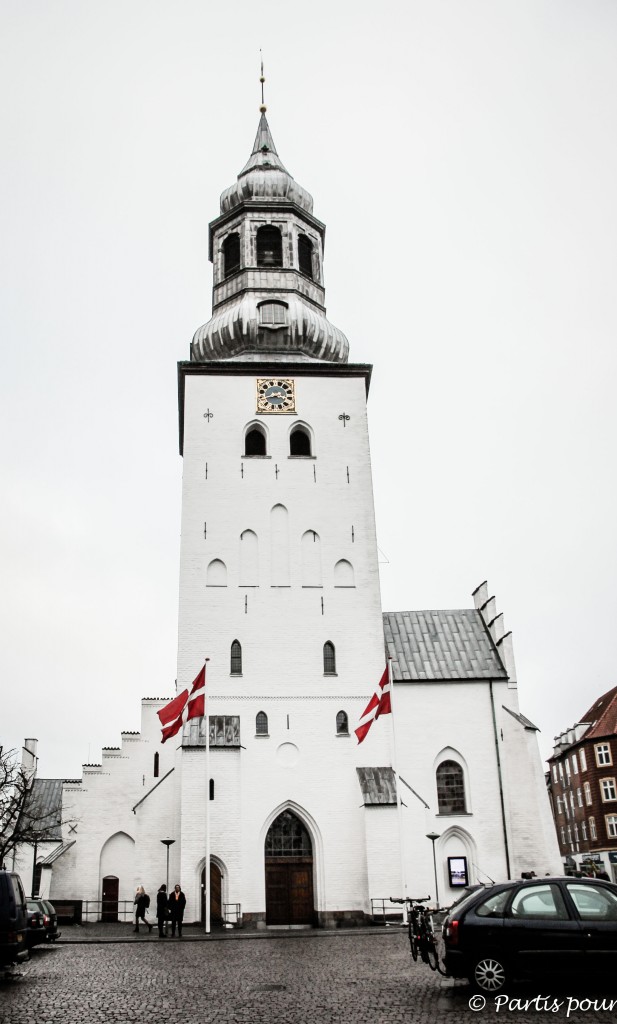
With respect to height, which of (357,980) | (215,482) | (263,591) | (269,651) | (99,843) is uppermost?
A: (215,482)

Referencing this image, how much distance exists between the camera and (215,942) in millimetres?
22984

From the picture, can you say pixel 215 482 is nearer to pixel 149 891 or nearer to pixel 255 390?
pixel 255 390

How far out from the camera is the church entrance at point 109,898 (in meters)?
32.9

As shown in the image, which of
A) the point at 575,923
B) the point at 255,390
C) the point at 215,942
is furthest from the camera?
the point at 255,390

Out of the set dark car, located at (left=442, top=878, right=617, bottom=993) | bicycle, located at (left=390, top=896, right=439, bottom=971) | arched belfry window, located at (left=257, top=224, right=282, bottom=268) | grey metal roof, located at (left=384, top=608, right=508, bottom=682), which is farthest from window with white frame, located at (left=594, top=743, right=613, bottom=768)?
dark car, located at (left=442, top=878, right=617, bottom=993)

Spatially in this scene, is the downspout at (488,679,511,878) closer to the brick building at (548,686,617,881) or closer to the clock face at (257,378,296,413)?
the clock face at (257,378,296,413)

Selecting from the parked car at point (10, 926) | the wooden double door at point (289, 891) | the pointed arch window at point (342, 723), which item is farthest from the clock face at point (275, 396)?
the parked car at point (10, 926)

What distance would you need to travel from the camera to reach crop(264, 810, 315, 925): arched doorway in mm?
30062

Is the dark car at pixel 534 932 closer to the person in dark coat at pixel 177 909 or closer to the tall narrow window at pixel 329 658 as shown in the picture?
the person in dark coat at pixel 177 909

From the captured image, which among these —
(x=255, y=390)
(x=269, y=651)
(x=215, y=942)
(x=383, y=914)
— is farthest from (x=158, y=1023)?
(x=255, y=390)

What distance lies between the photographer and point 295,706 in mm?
31859

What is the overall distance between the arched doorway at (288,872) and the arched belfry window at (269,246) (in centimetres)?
2161

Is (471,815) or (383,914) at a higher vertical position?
(471,815)

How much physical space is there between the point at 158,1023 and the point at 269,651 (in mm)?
21815
